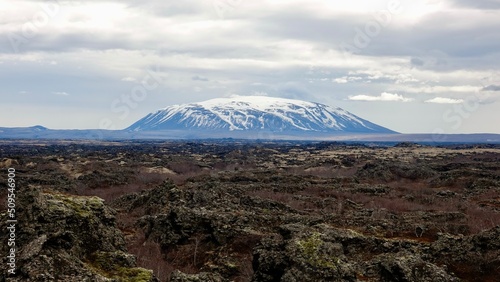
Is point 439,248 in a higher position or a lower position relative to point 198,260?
higher

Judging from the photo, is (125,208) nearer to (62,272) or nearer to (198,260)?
Answer: (198,260)

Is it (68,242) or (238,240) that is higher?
(68,242)

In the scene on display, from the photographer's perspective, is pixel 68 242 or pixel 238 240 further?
pixel 238 240

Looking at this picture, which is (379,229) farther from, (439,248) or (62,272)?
(62,272)

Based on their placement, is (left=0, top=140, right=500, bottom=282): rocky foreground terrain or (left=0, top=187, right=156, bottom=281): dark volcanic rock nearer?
(left=0, top=187, right=156, bottom=281): dark volcanic rock

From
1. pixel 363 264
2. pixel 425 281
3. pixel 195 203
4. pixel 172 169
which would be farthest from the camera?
pixel 172 169

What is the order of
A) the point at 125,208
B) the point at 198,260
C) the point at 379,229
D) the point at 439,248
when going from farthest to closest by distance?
the point at 125,208 < the point at 379,229 < the point at 198,260 < the point at 439,248

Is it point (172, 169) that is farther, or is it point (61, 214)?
point (172, 169)

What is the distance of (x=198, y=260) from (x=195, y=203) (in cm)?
999

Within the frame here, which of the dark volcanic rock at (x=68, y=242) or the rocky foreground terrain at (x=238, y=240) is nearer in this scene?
the dark volcanic rock at (x=68, y=242)

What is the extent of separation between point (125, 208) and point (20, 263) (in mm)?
25253

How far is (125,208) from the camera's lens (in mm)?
34125

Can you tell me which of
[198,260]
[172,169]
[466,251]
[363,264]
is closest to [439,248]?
[466,251]

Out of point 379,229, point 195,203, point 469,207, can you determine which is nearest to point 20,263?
point 379,229
